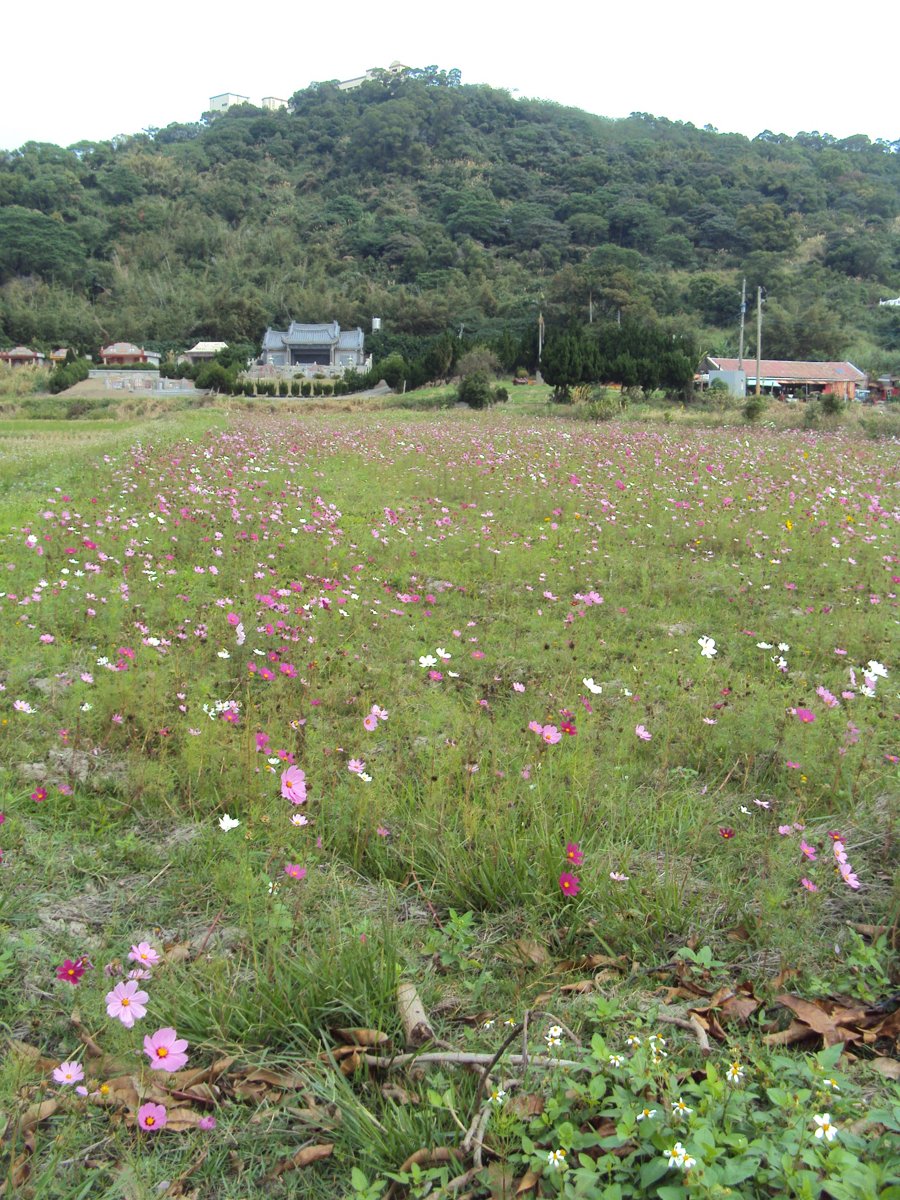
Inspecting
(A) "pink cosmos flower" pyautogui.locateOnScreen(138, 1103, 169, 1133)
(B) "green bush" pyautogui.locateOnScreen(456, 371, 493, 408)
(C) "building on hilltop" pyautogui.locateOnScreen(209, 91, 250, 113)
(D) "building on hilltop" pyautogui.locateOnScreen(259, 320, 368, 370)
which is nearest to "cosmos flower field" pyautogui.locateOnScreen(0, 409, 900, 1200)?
(A) "pink cosmos flower" pyautogui.locateOnScreen(138, 1103, 169, 1133)

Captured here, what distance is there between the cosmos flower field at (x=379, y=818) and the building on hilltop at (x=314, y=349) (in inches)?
1977

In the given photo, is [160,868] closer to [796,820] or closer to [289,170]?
[796,820]

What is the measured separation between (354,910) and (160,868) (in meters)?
0.64

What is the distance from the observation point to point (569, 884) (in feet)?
6.61

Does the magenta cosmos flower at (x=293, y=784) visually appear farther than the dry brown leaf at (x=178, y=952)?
Yes

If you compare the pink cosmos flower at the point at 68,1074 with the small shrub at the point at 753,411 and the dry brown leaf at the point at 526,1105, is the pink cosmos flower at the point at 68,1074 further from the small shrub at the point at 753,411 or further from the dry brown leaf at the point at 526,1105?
the small shrub at the point at 753,411

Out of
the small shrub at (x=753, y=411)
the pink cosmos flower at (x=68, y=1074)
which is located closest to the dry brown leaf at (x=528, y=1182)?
the pink cosmos flower at (x=68, y=1074)

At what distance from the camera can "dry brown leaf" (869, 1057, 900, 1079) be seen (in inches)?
60.2

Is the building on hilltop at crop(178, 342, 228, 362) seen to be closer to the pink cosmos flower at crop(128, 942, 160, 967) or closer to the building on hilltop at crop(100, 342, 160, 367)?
the building on hilltop at crop(100, 342, 160, 367)

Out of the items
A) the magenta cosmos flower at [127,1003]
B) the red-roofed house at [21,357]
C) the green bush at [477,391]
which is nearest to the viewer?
the magenta cosmos flower at [127,1003]

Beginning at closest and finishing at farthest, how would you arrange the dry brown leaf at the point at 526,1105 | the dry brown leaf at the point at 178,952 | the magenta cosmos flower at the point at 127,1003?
the dry brown leaf at the point at 526,1105 < the magenta cosmos flower at the point at 127,1003 < the dry brown leaf at the point at 178,952

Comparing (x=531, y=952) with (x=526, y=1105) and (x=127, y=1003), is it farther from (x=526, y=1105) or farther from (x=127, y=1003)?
(x=127, y=1003)

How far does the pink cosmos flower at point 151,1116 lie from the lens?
1.44 meters

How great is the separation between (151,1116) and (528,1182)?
2.23 feet
